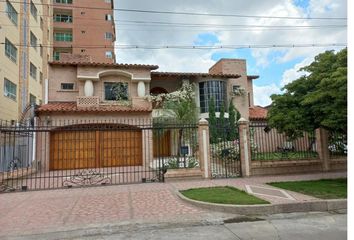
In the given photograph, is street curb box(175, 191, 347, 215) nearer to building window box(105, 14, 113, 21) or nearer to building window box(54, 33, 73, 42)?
building window box(54, 33, 73, 42)

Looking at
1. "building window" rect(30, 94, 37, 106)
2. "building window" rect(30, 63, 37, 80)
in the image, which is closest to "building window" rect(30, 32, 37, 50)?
"building window" rect(30, 63, 37, 80)

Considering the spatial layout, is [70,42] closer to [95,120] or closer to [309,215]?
[95,120]

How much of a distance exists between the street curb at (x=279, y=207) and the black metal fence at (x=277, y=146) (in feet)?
17.7

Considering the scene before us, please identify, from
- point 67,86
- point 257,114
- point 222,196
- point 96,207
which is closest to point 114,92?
point 67,86

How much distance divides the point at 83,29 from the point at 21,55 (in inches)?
863

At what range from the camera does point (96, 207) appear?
773 cm

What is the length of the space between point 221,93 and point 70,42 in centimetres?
3035

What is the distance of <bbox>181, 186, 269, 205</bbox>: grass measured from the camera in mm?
7504

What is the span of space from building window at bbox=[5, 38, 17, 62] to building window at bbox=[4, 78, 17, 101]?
2.01 meters

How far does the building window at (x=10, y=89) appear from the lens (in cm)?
2071

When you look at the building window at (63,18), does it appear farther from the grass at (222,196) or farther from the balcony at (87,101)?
the grass at (222,196)

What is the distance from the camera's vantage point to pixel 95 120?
61.3ft

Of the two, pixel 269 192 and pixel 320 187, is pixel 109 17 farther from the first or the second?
pixel 320 187

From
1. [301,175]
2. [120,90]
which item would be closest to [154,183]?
[301,175]
